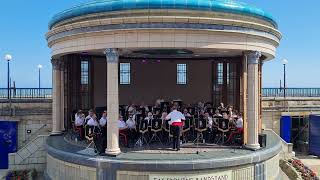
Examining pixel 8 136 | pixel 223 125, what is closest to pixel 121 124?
pixel 223 125

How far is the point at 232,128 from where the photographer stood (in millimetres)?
15055

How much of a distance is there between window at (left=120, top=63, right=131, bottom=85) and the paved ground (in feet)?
39.9

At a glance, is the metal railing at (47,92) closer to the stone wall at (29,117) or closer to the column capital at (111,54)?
the stone wall at (29,117)

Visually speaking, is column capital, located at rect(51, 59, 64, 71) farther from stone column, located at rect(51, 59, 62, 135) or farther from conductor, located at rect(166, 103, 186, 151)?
conductor, located at rect(166, 103, 186, 151)

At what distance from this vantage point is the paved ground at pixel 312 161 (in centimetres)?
2054

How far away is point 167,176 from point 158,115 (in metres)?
4.23

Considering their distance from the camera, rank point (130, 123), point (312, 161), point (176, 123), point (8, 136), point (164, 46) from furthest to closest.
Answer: point (312, 161), point (8, 136), point (130, 123), point (176, 123), point (164, 46)

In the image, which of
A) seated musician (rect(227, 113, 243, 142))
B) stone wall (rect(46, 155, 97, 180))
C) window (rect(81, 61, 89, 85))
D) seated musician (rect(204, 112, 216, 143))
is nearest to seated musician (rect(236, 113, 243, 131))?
seated musician (rect(227, 113, 243, 142))

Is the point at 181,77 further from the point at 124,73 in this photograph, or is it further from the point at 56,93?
the point at 56,93

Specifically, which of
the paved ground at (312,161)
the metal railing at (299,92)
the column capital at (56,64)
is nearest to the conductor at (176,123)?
the column capital at (56,64)

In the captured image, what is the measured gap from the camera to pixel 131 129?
1464cm

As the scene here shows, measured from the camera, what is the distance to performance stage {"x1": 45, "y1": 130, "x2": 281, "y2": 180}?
11.8 meters

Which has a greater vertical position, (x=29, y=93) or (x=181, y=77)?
(x=181, y=77)

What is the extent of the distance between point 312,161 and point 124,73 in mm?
13214
